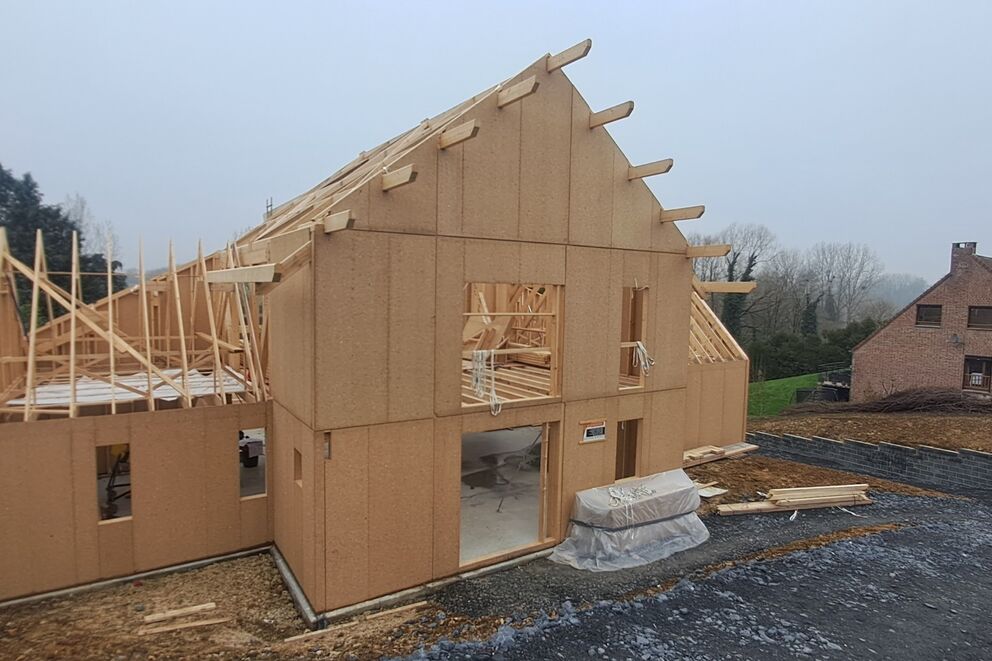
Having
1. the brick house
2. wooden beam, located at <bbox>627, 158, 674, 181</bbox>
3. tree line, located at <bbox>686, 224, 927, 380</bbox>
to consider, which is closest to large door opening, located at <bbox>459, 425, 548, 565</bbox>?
wooden beam, located at <bbox>627, 158, 674, 181</bbox>

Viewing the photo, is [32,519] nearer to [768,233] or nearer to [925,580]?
[925,580]

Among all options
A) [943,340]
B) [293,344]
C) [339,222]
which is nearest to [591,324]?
[339,222]

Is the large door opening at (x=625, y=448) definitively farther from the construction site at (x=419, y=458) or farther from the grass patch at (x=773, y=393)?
the grass patch at (x=773, y=393)

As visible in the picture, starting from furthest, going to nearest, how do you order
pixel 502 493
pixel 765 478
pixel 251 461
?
1. pixel 765 478
2. pixel 251 461
3. pixel 502 493

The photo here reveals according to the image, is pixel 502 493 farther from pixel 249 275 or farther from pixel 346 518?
pixel 249 275

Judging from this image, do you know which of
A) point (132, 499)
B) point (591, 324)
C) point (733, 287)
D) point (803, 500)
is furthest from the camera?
point (733, 287)

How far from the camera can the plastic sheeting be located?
30.1 feet

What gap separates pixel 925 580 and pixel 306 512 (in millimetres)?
9368

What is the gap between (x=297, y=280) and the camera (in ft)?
25.7

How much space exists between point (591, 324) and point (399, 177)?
13.8 ft

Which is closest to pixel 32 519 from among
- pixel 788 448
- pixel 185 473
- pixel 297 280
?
pixel 185 473

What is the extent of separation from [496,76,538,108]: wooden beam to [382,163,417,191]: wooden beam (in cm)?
187

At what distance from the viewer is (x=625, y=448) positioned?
37.1 ft

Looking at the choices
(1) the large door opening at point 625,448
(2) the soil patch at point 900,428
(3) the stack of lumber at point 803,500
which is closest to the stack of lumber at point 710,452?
(3) the stack of lumber at point 803,500
